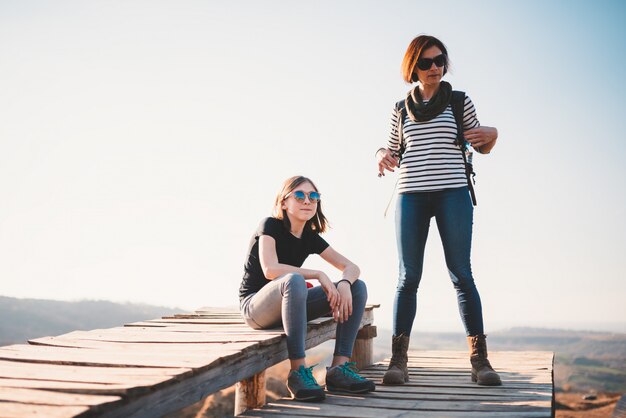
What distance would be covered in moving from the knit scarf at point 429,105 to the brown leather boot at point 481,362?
5.31 ft

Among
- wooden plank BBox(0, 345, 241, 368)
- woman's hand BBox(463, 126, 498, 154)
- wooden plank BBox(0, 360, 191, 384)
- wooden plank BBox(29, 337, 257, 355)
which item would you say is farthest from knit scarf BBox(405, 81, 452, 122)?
wooden plank BBox(0, 360, 191, 384)

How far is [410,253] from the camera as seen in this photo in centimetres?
417

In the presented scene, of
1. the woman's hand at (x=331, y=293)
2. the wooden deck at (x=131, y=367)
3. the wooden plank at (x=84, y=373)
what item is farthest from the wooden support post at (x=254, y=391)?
the wooden plank at (x=84, y=373)

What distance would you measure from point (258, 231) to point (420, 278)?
1.23 metres

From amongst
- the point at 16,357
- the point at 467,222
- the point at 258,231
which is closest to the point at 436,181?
the point at 467,222

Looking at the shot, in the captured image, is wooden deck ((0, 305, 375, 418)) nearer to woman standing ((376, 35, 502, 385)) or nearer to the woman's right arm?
the woman's right arm

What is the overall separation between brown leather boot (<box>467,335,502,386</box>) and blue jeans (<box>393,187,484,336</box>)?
0.06m

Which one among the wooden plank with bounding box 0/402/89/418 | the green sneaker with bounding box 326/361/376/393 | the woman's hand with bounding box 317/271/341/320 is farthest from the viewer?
the woman's hand with bounding box 317/271/341/320

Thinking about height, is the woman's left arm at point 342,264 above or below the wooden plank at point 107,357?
above

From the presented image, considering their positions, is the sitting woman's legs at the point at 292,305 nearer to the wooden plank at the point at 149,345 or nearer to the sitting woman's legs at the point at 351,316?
the wooden plank at the point at 149,345

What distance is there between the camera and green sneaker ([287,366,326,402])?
3.58 m

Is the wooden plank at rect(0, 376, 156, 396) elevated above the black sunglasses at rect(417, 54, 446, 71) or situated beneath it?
situated beneath

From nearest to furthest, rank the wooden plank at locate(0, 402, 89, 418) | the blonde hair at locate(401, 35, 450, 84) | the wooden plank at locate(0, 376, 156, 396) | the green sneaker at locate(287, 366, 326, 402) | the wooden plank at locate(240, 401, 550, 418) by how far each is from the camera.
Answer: the wooden plank at locate(0, 402, 89, 418)
the wooden plank at locate(0, 376, 156, 396)
the wooden plank at locate(240, 401, 550, 418)
the green sneaker at locate(287, 366, 326, 402)
the blonde hair at locate(401, 35, 450, 84)

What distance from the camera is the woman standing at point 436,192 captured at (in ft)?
13.5
